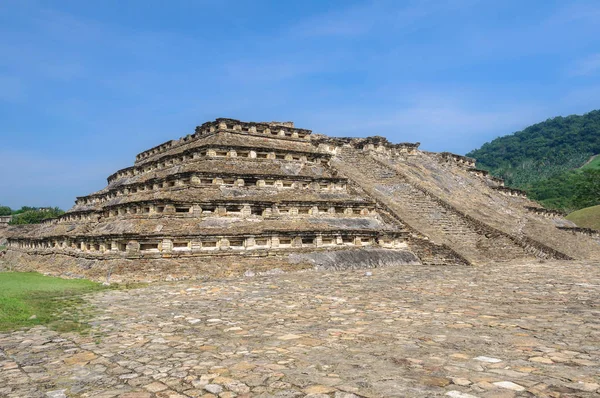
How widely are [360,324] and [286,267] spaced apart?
8569 millimetres

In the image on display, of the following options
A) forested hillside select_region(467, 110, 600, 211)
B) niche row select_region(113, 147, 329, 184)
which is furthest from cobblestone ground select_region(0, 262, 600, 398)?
forested hillside select_region(467, 110, 600, 211)

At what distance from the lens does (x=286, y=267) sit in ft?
53.9

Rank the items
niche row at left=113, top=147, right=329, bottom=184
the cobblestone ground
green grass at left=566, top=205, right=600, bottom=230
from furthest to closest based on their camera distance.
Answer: green grass at left=566, top=205, right=600, bottom=230 < niche row at left=113, top=147, right=329, bottom=184 < the cobblestone ground

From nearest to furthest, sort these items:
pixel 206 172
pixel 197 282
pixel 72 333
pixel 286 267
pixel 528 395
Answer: pixel 528 395, pixel 72 333, pixel 197 282, pixel 286 267, pixel 206 172

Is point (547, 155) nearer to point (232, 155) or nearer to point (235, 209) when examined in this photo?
point (232, 155)

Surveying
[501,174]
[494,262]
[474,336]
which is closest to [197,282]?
[474,336]

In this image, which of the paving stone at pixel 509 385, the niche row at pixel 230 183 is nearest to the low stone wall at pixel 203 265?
the niche row at pixel 230 183

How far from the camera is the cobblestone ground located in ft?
16.1

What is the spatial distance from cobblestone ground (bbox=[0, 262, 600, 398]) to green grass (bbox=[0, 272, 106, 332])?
1.55 ft

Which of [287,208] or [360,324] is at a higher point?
[287,208]

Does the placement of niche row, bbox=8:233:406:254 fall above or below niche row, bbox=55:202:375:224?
below

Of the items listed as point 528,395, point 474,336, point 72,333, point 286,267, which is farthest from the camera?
point 286,267

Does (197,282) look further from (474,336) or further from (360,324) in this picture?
(474,336)

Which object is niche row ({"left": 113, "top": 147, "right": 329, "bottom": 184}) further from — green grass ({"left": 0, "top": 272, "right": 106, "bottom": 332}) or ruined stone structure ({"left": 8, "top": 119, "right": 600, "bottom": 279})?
green grass ({"left": 0, "top": 272, "right": 106, "bottom": 332})
